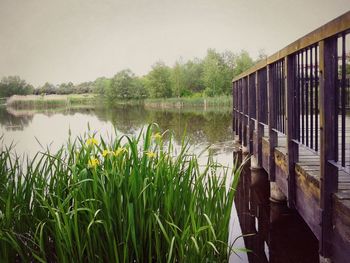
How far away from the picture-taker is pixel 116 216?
247cm

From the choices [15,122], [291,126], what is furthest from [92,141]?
[15,122]

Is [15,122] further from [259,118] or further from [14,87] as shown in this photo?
[14,87]

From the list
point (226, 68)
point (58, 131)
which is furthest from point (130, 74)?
point (58, 131)

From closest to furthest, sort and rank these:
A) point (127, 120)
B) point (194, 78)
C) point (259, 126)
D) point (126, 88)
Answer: point (259, 126) → point (127, 120) → point (194, 78) → point (126, 88)

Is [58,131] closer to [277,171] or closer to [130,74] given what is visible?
[277,171]

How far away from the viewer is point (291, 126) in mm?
3787

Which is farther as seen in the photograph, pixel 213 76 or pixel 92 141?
pixel 213 76

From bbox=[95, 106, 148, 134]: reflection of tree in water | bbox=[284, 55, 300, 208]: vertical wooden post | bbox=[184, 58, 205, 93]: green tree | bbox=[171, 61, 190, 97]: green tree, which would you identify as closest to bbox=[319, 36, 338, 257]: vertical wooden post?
bbox=[284, 55, 300, 208]: vertical wooden post

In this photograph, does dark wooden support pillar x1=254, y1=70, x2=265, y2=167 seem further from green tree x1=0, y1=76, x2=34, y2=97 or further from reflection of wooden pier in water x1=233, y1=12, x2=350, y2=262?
green tree x1=0, y1=76, x2=34, y2=97

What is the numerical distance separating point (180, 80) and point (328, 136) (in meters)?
53.8

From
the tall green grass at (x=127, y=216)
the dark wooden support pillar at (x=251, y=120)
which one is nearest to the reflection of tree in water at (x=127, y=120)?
the dark wooden support pillar at (x=251, y=120)

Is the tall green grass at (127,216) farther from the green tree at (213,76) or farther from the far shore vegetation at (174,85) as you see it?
the green tree at (213,76)

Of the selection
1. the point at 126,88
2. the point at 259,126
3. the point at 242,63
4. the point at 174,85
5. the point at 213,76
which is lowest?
the point at 259,126

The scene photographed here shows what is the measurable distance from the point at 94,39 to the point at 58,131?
138319 millimetres
